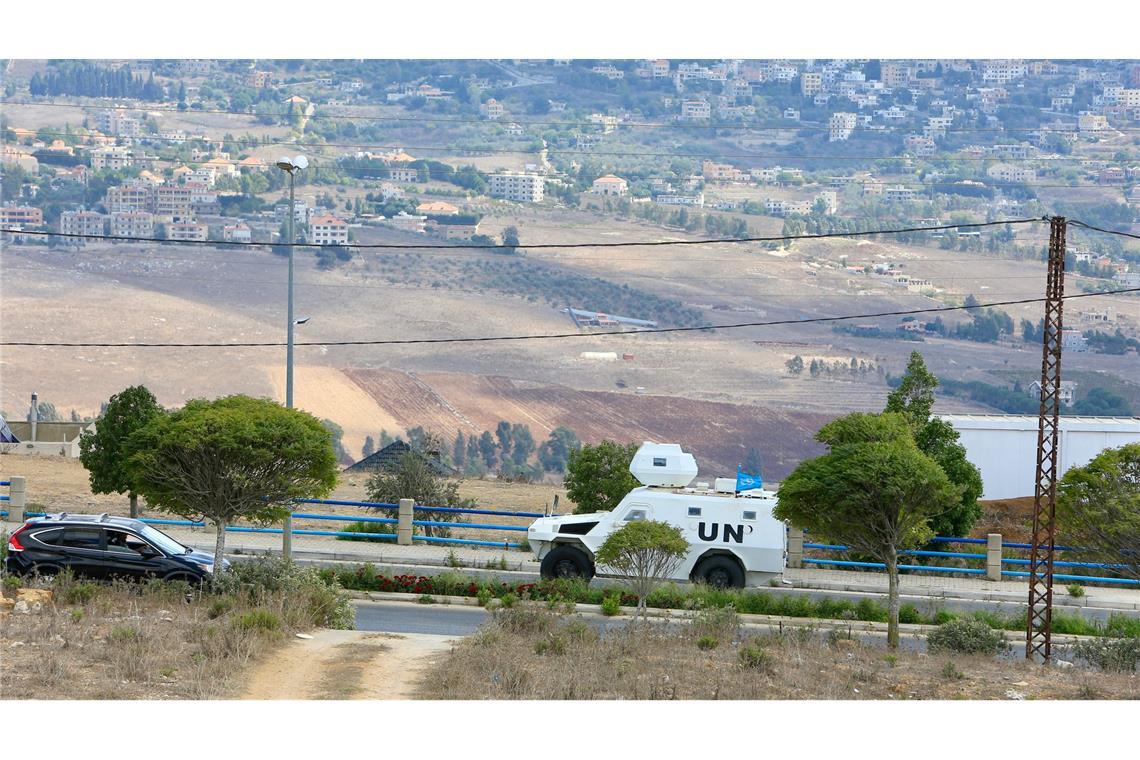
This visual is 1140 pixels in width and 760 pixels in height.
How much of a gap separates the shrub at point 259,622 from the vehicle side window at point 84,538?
15.7 ft

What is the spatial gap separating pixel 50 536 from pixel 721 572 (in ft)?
38.4

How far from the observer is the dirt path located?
16.1 m

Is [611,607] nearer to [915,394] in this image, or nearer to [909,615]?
[909,615]

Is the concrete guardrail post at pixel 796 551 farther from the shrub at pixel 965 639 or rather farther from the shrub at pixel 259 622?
the shrub at pixel 259 622

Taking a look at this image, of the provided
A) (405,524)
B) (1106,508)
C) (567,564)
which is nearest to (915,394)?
(567,564)

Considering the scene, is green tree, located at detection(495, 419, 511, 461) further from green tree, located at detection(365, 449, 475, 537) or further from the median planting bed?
the median planting bed

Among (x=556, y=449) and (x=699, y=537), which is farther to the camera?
(x=556, y=449)

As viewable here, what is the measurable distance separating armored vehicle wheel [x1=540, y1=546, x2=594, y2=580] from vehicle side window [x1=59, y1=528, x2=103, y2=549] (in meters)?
7.96

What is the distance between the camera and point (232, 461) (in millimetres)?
21578

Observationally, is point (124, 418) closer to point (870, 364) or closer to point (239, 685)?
point (239, 685)

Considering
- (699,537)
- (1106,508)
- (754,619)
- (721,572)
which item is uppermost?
(1106,508)

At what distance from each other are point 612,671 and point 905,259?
18419cm

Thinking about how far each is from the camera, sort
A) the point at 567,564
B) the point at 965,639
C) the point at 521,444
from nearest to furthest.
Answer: the point at 965,639, the point at 567,564, the point at 521,444

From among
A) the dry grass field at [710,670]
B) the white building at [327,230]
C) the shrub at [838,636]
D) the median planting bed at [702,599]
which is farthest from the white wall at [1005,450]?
the white building at [327,230]
